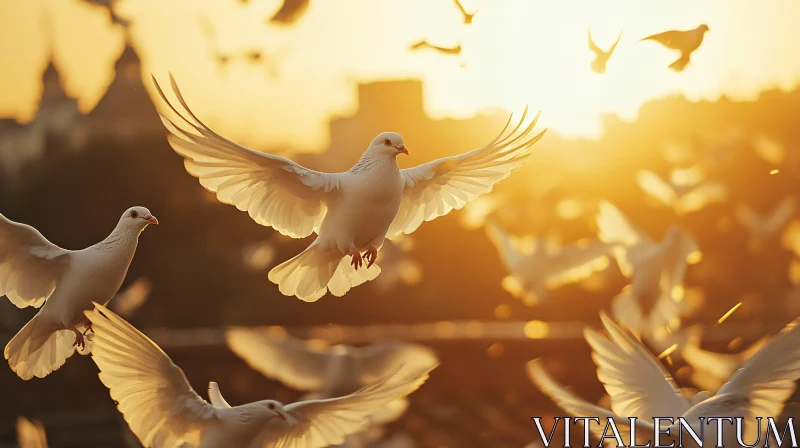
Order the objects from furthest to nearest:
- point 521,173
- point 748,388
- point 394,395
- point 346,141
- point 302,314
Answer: point 521,173, point 346,141, point 302,314, point 748,388, point 394,395

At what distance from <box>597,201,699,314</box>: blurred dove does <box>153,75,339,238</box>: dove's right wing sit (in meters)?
3.03

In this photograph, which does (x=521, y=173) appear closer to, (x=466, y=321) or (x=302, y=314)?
(x=466, y=321)

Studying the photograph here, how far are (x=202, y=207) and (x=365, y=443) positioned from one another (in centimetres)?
888

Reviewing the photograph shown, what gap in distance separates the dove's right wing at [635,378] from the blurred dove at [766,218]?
8.70 m

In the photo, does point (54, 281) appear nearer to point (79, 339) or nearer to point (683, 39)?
point (79, 339)

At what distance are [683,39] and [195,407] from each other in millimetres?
2829

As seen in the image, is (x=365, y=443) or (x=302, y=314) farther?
(x=302, y=314)

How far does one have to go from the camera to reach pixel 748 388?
392 cm

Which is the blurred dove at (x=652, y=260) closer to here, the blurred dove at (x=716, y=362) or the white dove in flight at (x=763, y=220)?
the blurred dove at (x=716, y=362)

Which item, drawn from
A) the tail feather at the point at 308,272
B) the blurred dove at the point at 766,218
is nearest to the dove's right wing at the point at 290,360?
the tail feather at the point at 308,272

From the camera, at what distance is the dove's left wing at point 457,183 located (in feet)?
12.5

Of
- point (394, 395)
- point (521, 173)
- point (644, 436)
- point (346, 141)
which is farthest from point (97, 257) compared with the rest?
point (521, 173)

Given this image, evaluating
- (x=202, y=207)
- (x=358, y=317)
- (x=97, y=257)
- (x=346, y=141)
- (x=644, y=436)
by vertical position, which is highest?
(x=346, y=141)

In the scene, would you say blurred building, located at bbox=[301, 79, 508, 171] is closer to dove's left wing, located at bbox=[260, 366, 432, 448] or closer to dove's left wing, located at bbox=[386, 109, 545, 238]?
dove's left wing, located at bbox=[386, 109, 545, 238]
